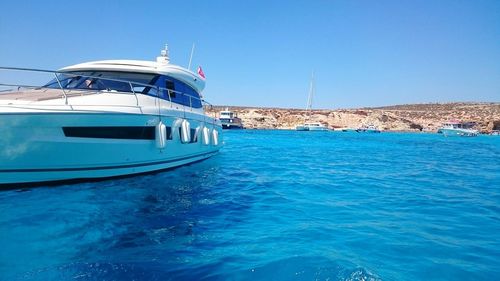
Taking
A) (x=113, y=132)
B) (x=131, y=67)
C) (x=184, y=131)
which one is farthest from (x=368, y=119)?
(x=113, y=132)

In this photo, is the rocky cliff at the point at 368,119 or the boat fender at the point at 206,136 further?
the rocky cliff at the point at 368,119

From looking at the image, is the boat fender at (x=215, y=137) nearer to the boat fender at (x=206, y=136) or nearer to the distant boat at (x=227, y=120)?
the boat fender at (x=206, y=136)

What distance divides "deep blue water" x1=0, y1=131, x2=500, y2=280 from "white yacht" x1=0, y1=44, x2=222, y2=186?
0.49 m

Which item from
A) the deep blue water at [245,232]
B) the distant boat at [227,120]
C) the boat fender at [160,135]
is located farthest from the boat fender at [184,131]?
the distant boat at [227,120]

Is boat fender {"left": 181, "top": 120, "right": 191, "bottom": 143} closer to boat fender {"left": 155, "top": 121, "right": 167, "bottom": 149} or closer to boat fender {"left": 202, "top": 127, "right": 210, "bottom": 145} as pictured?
boat fender {"left": 155, "top": 121, "right": 167, "bottom": 149}

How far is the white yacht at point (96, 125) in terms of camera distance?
23.3ft

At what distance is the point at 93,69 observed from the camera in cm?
1071

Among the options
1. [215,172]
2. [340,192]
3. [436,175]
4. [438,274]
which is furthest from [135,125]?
[436,175]

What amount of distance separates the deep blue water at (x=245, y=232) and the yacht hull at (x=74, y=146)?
1.21ft

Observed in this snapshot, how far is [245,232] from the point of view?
17.8ft

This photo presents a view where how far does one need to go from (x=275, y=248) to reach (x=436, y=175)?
33.4 feet

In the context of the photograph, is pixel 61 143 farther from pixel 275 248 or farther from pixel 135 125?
pixel 275 248

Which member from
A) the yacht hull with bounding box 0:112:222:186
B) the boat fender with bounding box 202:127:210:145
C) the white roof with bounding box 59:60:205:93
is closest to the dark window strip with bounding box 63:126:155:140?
Answer: the yacht hull with bounding box 0:112:222:186

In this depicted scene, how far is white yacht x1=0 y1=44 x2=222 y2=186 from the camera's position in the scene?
7117mm
